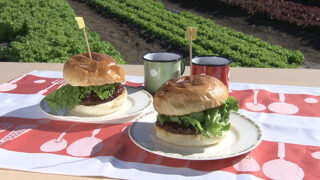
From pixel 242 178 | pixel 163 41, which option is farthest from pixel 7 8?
pixel 242 178

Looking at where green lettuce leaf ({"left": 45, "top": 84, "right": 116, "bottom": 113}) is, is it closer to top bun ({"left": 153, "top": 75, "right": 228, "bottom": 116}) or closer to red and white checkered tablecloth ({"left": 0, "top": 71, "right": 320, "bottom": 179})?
red and white checkered tablecloth ({"left": 0, "top": 71, "right": 320, "bottom": 179})

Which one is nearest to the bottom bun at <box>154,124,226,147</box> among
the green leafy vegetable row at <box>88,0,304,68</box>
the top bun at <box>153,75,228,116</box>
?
the top bun at <box>153,75,228,116</box>

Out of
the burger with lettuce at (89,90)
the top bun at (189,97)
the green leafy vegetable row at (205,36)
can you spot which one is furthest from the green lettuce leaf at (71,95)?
the green leafy vegetable row at (205,36)

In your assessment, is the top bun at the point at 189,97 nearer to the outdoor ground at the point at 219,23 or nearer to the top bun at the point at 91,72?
the top bun at the point at 91,72

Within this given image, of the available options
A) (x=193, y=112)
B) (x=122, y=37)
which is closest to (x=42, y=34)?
(x=122, y=37)

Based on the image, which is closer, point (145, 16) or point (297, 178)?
point (297, 178)

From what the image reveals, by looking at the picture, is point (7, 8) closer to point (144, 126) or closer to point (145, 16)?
point (145, 16)
